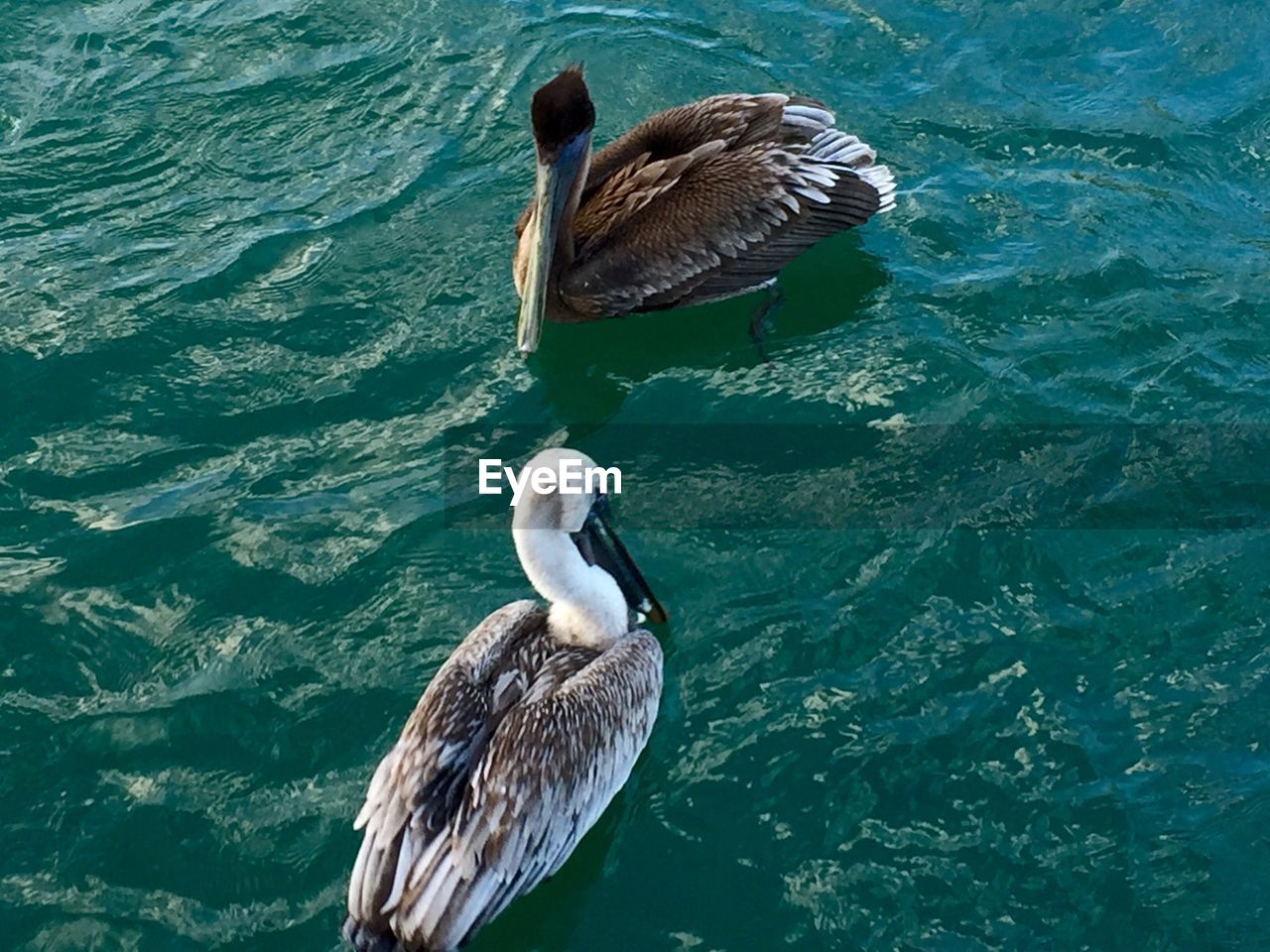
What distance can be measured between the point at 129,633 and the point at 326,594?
0.76 metres

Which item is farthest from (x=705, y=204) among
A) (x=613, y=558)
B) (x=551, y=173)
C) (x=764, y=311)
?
(x=613, y=558)

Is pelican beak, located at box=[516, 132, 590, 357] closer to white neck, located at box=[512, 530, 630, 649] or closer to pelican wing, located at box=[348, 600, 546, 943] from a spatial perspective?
white neck, located at box=[512, 530, 630, 649]

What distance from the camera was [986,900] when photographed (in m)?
5.01

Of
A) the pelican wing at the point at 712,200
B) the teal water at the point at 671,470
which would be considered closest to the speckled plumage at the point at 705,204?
the pelican wing at the point at 712,200

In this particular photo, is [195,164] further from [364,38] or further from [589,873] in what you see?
[589,873]

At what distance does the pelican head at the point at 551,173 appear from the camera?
6762 mm

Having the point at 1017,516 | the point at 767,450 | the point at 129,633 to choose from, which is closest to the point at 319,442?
the point at 129,633

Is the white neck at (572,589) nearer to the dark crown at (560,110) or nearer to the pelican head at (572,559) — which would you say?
the pelican head at (572,559)

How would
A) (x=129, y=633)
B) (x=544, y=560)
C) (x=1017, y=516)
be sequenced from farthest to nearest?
(x=1017, y=516), (x=129, y=633), (x=544, y=560)

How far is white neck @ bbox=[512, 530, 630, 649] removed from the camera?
5512mm

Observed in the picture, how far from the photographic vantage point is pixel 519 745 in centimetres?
498

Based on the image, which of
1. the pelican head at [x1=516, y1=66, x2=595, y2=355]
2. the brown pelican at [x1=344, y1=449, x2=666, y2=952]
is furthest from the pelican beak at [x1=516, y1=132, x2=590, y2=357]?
the brown pelican at [x1=344, y1=449, x2=666, y2=952]

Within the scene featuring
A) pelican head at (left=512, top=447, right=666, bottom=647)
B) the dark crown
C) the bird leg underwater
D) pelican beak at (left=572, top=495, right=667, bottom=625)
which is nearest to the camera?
pelican head at (left=512, top=447, right=666, bottom=647)

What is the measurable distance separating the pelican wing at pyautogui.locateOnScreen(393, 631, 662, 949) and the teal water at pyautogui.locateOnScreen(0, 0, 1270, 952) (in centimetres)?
25
